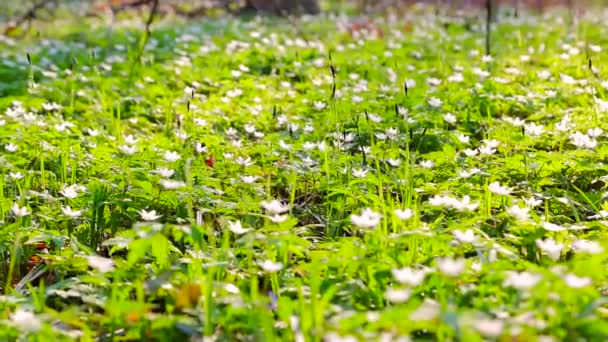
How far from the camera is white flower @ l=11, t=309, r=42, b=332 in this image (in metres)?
1.70

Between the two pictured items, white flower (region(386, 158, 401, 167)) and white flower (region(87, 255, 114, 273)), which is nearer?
white flower (region(87, 255, 114, 273))

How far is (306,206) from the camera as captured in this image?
3.14 metres

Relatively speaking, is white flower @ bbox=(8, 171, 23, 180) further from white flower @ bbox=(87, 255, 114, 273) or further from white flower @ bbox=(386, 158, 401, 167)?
white flower @ bbox=(386, 158, 401, 167)

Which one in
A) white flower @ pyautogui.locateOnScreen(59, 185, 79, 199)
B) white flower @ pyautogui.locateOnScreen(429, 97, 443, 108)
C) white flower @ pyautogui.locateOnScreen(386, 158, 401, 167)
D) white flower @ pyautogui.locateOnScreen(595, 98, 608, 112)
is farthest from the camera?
white flower @ pyautogui.locateOnScreen(429, 97, 443, 108)

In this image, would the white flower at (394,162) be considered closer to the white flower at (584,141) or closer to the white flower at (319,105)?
the white flower at (584,141)

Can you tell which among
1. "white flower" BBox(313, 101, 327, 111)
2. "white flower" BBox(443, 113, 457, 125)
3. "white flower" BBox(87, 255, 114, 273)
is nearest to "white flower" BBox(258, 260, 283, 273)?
"white flower" BBox(87, 255, 114, 273)

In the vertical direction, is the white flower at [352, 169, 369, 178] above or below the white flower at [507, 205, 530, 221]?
below

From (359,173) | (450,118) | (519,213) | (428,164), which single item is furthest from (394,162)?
(519,213)

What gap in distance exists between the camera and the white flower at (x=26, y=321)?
1.70m

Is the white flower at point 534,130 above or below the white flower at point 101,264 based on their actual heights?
below

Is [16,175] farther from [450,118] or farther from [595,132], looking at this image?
[595,132]

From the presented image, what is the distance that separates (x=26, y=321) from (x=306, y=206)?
1.60 metres

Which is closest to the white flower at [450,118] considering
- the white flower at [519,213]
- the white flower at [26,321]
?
the white flower at [519,213]

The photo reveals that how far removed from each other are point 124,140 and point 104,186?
1167mm
